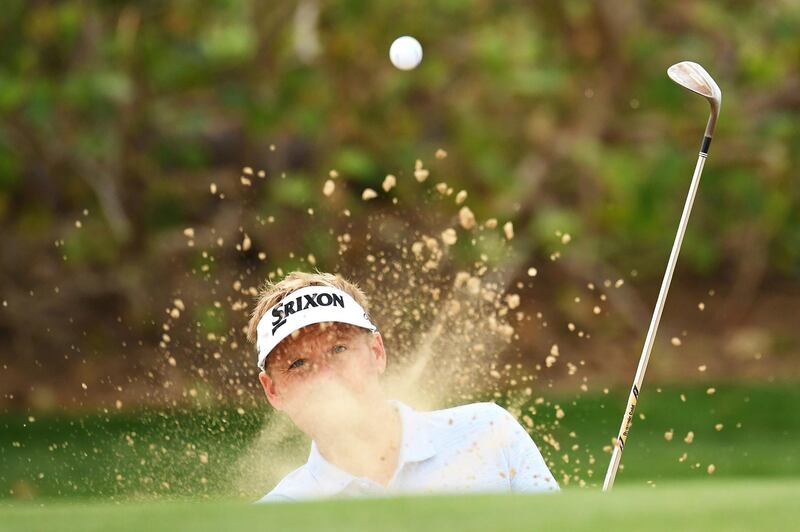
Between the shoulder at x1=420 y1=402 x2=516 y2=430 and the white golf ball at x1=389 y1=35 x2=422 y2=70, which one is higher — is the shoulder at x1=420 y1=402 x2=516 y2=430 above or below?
below

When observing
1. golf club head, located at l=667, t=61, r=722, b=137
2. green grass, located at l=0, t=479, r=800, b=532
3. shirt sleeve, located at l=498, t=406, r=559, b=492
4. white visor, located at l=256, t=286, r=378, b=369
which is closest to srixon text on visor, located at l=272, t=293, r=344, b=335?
white visor, located at l=256, t=286, r=378, b=369

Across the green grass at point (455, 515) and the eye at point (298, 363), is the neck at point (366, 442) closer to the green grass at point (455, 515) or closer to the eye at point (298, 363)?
the eye at point (298, 363)

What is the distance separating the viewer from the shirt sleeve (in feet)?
11.1

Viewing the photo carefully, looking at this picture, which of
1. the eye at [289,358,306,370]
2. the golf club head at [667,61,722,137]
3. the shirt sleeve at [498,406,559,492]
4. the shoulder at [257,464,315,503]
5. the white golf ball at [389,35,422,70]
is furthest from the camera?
the white golf ball at [389,35,422,70]

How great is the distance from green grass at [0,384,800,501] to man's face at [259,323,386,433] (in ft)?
4.35

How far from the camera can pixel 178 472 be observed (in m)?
5.84

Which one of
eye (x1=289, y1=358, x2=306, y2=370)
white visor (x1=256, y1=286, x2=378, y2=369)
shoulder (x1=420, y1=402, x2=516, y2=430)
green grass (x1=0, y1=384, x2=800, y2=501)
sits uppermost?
green grass (x1=0, y1=384, x2=800, y2=501)

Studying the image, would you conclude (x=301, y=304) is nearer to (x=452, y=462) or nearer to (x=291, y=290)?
(x=291, y=290)

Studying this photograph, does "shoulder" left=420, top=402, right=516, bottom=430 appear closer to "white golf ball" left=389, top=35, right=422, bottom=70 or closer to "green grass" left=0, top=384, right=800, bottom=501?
"green grass" left=0, top=384, right=800, bottom=501

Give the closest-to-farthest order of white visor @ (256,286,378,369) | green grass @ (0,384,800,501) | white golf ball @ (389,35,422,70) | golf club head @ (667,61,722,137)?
white visor @ (256,286,378,369) → golf club head @ (667,61,722,137) → white golf ball @ (389,35,422,70) → green grass @ (0,384,800,501)

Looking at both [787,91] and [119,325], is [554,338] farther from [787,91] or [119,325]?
[119,325]

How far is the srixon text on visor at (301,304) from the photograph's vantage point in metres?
3.68

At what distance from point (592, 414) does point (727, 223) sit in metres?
1.88

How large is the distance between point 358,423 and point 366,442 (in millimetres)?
51
